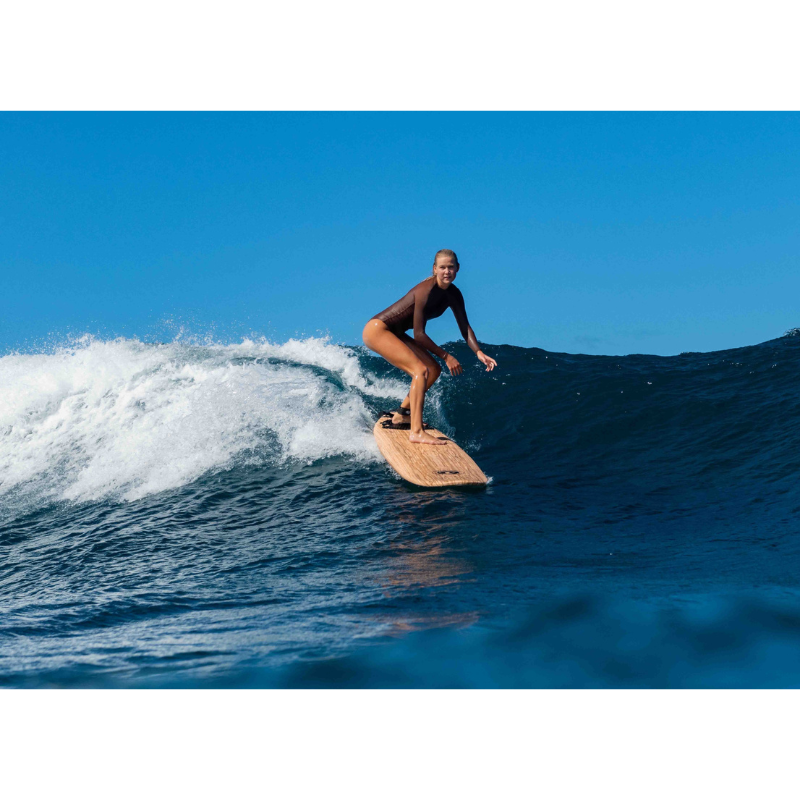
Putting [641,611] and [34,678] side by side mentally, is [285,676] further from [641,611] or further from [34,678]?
[641,611]

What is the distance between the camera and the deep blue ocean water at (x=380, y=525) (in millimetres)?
3047

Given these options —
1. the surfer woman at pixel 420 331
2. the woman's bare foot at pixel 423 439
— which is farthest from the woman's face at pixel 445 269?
the woman's bare foot at pixel 423 439

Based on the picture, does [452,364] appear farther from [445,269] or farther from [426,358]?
[445,269]

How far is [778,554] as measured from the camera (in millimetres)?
4738

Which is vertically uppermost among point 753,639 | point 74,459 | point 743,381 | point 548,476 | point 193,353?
point 193,353

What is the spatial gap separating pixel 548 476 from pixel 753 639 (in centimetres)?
433

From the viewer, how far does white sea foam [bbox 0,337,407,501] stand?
8.20m

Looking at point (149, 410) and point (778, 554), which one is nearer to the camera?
point (778, 554)

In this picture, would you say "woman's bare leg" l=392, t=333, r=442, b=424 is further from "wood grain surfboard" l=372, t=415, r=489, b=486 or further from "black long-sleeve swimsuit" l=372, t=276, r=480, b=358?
"wood grain surfboard" l=372, t=415, r=489, b=486

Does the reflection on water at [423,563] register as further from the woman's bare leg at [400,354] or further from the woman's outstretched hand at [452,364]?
the woman's outstretched hand at [452,364]

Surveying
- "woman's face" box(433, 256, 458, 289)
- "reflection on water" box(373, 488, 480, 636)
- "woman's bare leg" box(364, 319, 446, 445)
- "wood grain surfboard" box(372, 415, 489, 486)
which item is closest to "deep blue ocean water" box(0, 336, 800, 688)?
"reflection on water" box(373, 488, 480, 636)

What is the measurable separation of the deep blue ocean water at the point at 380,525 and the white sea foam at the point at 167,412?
0.04 metres

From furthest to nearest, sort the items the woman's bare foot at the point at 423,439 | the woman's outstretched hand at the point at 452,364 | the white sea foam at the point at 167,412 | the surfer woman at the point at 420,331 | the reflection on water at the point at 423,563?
the white sea foam at the point at 167,412 < the woman's bare foot at the point at 423,439 < the woman's outstretched hand at the point at 452,364 < the surfer woman at the point at 420,331 < the reflection on water at the point at 423,563

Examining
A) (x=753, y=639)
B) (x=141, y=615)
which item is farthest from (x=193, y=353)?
(x=753, y=639)
